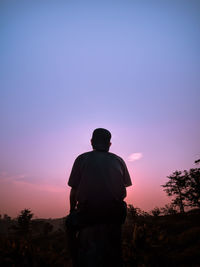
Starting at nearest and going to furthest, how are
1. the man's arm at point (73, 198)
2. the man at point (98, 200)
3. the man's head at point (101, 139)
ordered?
the man at point (98, 200) → the man's arm at point (73, 198) → the man's head at point (101, 139)

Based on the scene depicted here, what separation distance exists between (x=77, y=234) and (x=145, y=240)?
9006 millimetres

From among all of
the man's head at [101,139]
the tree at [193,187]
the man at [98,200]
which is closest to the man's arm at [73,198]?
the man at [98,200]

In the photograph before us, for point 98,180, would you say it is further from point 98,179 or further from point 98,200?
point 98,200

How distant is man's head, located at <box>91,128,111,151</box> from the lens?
275 centimetres

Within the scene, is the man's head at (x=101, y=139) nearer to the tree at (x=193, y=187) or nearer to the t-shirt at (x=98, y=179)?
the t-shirt at (x=98, y=179)

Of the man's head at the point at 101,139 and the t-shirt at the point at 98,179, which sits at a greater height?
the man's head at the point at 101,139

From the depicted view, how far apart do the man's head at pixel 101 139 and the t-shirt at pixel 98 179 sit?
11cm

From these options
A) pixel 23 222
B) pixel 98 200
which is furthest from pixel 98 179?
pixel 23 222

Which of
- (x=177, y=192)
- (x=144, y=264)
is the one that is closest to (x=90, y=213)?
(x=144, y=264)

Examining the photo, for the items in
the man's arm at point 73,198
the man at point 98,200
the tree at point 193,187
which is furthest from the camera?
the tree at point 193,187

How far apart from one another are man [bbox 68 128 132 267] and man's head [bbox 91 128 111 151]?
0.78ft

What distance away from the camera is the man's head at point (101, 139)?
2747 mm

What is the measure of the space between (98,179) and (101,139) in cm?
71

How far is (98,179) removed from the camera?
2.27 meters
